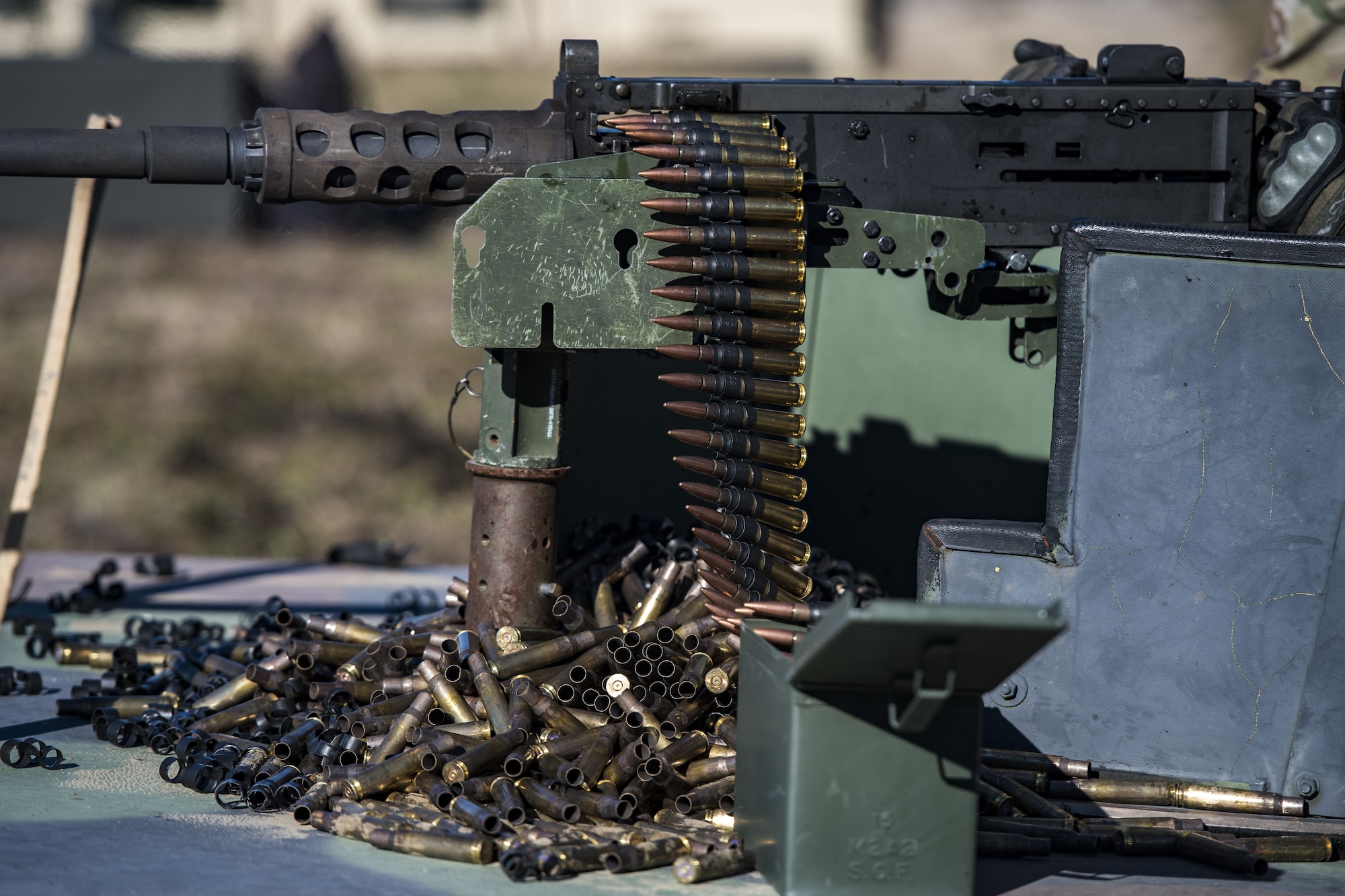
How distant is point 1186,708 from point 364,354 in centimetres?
1390

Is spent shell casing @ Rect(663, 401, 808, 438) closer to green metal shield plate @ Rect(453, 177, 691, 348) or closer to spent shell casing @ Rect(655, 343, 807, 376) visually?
spent shell casing @ Rect(655, 343, 807, 376)

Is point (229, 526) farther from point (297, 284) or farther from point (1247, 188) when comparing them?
point (1247, 188)

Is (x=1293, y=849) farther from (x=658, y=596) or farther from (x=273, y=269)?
(x=273, y=269)

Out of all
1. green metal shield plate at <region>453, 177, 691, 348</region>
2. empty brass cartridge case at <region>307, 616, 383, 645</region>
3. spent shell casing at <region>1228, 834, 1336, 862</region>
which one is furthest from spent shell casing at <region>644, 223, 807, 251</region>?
spent shell casing at <region>1228, 834, 1336, 862</region>

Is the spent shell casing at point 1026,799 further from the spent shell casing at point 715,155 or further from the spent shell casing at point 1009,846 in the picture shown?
the spent shell casing at point 715,155

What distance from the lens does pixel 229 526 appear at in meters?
15.0

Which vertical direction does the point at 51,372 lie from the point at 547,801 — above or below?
above

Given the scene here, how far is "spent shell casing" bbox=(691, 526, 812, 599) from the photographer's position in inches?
233

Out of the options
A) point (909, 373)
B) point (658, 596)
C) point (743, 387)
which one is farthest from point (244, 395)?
point (743, 387)

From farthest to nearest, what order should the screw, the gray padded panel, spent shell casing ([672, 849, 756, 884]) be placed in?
the screw < the gray padded panel < spent shell casing ([672, 849, 756, 884])

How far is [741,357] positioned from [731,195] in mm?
629

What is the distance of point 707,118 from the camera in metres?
6.12

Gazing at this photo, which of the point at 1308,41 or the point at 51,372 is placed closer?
the point at 51,372

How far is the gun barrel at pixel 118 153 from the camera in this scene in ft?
20.0
